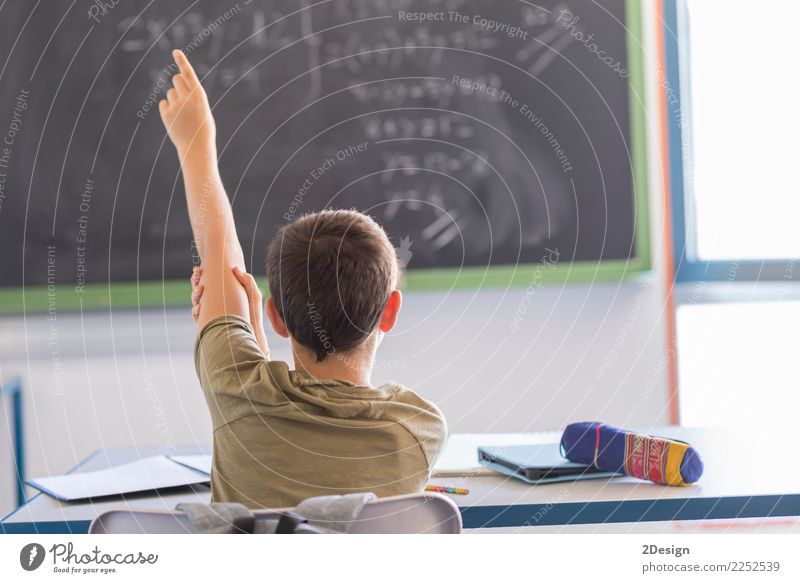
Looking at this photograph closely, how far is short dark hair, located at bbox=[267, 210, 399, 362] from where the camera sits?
104cm

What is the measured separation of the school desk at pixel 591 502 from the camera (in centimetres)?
98

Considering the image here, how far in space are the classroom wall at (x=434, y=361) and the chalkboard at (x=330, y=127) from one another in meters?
0.10

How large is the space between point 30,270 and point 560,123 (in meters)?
1.27

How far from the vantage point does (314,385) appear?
987 millimetres

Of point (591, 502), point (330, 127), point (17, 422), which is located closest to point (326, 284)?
point (591, 502)

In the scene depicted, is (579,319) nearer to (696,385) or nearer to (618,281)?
(618,281)

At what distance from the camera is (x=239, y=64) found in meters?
2.09

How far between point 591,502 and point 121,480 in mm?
561

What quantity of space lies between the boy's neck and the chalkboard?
1.05 m

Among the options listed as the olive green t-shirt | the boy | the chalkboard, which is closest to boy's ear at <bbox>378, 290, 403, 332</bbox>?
the boy

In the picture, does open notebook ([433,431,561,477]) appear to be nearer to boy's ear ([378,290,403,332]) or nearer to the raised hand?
boy's ear ([378,290,403,332])

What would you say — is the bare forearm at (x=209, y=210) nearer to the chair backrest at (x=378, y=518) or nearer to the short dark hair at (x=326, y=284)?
the short dark hair at (x=326, y=284)
